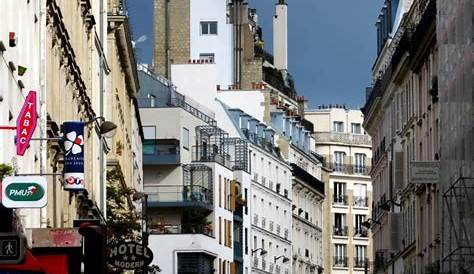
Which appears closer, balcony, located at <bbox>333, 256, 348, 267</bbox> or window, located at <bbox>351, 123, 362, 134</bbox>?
balcony, located at <bbox>333, 256, 348, 267</bbox>

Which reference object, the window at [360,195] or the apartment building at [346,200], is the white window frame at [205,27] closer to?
the apartment building at [346,200]

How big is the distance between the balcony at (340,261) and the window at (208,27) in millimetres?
32412

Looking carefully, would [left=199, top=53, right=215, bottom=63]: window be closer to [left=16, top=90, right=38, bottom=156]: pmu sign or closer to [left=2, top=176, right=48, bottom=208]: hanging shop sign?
[left=16, top=90, right=38, bottom=156]: pmu sign

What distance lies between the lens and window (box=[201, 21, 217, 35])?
15462 cm

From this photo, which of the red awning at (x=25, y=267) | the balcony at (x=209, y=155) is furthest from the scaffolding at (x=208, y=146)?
the red awning at (x=25, y=267)

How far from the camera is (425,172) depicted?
253 feet

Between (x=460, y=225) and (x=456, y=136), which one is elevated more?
(x=456, y=136)

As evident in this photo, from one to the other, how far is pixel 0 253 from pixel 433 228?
6160 centimetres

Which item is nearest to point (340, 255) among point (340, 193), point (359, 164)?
point (340, 193)

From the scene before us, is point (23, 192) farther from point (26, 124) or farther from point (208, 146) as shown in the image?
point (208, 146)

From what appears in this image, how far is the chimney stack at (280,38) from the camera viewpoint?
18038 centimetres

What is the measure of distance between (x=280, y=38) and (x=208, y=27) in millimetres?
25827

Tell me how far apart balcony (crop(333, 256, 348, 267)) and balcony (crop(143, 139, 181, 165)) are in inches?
2318

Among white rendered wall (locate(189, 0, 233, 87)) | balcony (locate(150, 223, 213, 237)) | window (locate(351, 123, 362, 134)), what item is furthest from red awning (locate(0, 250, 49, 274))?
window (locate(351, 123, 362, 134))
